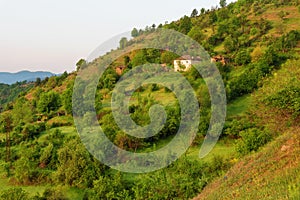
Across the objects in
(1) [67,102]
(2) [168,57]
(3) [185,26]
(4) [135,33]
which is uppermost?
(4) [135,33]

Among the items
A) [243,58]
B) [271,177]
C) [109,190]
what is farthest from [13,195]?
[243,58]

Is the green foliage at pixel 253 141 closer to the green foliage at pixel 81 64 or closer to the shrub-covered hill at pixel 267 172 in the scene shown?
the shrub-covered hill at pixel 267 172

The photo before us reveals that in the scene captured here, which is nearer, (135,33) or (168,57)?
(168,57)

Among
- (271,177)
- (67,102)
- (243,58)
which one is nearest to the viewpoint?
(271,177)

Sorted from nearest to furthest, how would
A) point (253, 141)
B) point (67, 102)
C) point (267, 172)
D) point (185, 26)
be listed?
1. point (267, 172)
2. point (253, 141)
3. point (67, 102)
4. point (185, 26)

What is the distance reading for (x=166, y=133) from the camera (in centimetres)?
3528

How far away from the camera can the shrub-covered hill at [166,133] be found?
22.2 meters

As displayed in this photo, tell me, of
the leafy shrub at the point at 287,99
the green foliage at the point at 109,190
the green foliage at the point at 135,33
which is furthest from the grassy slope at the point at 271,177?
the green foliage at the point at 135,33

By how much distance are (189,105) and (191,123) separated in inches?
130

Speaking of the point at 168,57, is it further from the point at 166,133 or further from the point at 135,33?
the point at 135,33

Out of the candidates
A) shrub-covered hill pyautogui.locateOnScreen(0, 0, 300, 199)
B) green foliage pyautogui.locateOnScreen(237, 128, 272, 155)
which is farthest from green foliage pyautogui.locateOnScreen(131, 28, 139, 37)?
green foliage pyautogui.locateOnScreen(237, 128, 272, 155)

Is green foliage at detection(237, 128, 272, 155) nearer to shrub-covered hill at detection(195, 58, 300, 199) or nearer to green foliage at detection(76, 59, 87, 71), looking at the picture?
→ shrub-covered hill at detection(195, 58, 300, 199)

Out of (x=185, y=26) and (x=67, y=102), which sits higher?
(x=185, y=26)

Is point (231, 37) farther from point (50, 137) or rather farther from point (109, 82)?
point (50, 137)
